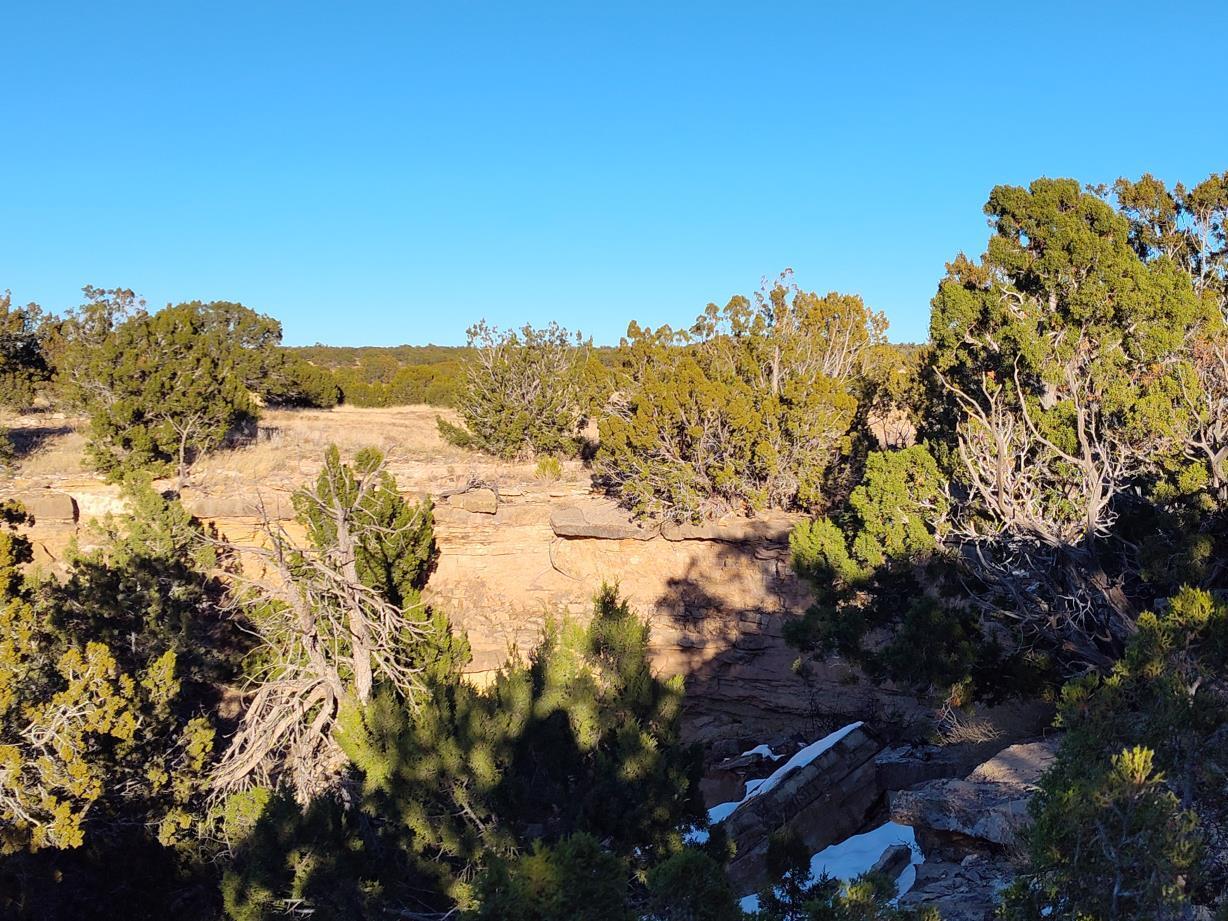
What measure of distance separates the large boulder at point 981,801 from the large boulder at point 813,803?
168 cm

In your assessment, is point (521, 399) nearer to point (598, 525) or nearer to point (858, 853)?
point (598, 525)

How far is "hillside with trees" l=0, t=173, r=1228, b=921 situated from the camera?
168 inches

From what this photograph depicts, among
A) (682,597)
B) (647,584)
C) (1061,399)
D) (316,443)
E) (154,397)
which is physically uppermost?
(1061,399)

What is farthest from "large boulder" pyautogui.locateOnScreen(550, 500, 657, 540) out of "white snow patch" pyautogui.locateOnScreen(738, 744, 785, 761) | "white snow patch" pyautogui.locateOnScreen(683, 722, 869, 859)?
"white snow patch" pyautogui.locateOnScreen(683, 722, 869, 859)

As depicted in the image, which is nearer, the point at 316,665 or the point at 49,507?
the point at 316,665

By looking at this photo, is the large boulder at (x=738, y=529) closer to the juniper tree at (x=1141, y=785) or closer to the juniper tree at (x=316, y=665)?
the juniper tree at (x=316, y=665)

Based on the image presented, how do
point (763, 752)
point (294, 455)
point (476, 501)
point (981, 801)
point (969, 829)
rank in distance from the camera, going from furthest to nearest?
point (294, 455) < point (476, 501) < point (763, 752) < point (981, 801) < point (969, 829)

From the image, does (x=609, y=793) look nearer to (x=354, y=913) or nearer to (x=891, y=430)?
(x=354, y=913)

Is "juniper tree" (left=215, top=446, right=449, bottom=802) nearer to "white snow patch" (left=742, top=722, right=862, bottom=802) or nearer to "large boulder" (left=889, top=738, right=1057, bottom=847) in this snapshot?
"white snow patch" (left=742, top=722, right=862, bottom=802)

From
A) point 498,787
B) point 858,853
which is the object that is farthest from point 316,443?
point 858,853

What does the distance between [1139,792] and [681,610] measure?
12.3m

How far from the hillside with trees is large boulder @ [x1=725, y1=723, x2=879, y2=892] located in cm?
15

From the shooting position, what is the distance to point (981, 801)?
840cm

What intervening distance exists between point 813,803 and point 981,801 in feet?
9.20
